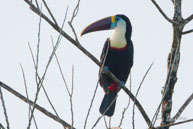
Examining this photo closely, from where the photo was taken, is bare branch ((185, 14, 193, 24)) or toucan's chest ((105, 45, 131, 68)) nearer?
bare branch ((185, 14, 193, 24))

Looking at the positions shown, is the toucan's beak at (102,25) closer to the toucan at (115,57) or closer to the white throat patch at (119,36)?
the toucan at (115,57)

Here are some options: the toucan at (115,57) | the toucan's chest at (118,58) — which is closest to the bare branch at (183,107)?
the toucan at (115,57)

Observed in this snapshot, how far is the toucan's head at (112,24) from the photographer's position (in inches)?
320

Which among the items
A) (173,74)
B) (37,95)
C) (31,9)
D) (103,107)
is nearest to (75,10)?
(31,9)

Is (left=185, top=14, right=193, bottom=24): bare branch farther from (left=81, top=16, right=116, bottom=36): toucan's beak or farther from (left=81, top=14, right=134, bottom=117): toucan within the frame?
(left=81, top=16, right=116, bottom=36): toucan's beak

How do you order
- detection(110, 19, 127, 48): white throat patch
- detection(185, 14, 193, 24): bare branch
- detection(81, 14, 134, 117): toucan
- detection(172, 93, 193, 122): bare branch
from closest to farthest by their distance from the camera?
1. detection(172, 93, 193, 122): bare branch
2. detection(185, 14, 193, 24): bare branch
3. detection(81, 14, 134, 117): toucan
4. detection(110, 19, 127, 48): white throat patch

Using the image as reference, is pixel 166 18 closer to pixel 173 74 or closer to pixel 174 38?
pixel 174 38

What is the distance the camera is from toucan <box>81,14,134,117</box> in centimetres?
743

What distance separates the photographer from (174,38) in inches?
180

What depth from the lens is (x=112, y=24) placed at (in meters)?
8.52

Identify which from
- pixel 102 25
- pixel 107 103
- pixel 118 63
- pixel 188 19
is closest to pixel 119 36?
pixel 102 25

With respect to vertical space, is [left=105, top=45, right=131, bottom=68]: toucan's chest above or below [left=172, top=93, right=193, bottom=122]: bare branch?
above

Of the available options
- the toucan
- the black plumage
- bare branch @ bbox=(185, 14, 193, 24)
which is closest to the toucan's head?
the toucan

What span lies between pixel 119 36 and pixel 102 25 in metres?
0.50
